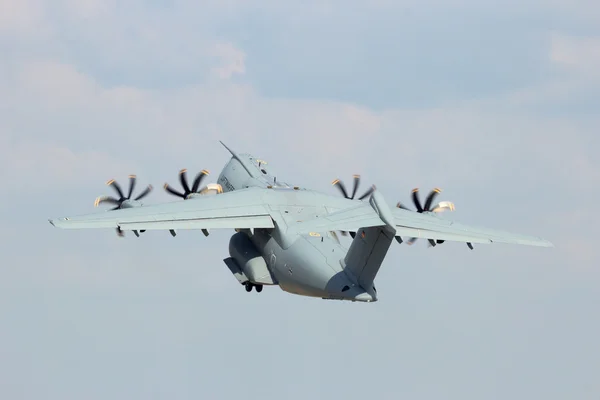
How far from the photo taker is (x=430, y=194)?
5591 cm

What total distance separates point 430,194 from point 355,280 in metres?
8.80

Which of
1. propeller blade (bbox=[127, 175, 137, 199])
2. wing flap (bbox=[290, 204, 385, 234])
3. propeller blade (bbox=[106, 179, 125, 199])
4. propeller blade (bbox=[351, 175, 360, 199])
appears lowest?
wing flap (bbox=[290, 204, 385, 234])

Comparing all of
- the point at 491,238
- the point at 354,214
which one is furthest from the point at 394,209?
the point at 354,214

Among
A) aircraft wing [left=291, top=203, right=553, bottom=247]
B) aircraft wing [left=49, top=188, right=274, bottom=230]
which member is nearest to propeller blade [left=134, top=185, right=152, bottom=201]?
aircraft wing [left=49, top=188, right=274, bottom=230]

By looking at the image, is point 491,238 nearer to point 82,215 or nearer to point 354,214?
point 354,214

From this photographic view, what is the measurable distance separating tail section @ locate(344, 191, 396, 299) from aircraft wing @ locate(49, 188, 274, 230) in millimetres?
5495

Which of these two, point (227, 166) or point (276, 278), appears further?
point (227, 166)

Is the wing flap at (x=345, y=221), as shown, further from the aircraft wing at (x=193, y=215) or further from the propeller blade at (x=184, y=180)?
the propeller blade at (x=184, y=180)

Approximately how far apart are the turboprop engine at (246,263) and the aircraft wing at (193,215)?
6.03 feet

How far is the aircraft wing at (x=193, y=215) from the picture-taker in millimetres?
49156

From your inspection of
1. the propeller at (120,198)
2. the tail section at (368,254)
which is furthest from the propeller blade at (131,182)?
the tail section at (368,254)

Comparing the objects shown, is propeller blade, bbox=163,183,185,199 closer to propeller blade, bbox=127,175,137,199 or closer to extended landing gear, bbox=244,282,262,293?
propeller blade, bbox=127,175,137,199

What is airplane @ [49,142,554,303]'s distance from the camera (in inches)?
1870

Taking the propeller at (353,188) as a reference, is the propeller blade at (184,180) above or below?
below
